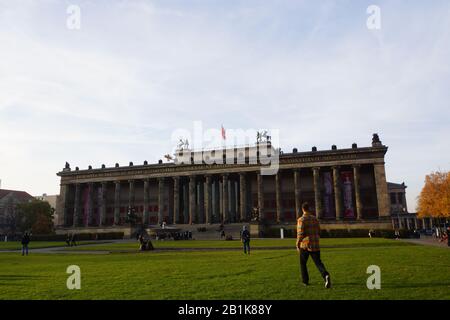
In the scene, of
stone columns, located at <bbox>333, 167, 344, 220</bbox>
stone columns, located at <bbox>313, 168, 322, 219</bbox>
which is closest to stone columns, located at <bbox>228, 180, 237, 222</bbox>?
stone columns, located at <bbox>313, 168, 322, 219</bbox>

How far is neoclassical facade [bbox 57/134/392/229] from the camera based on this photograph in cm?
7350

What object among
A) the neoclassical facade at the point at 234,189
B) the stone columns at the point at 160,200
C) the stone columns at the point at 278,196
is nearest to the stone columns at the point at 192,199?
the neoclassical facade at the point at 234,189

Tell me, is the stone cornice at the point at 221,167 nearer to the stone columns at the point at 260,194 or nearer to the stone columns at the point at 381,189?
the stone columns at the point at 381,189

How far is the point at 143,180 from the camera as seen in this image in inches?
3418

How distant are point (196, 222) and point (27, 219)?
5255cm

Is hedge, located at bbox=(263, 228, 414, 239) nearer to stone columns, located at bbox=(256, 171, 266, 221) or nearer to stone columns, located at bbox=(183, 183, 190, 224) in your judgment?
Answer: stone columns, located at bbox=(256, 171, 266, 221)

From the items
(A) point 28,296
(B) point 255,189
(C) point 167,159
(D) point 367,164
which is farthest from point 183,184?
(A) point 28,296

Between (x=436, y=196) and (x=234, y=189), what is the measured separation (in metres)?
44.0

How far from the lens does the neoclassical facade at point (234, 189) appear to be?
241 ft

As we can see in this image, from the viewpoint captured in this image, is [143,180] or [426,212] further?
[143,180]

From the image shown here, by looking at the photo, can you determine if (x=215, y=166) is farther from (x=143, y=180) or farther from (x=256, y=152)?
(x=143, y=180)

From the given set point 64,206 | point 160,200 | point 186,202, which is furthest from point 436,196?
point 64,206


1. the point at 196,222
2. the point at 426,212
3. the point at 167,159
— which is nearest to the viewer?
A: the point at 426,212

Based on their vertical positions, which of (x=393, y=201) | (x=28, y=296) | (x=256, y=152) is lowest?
(x=28, y=296)
